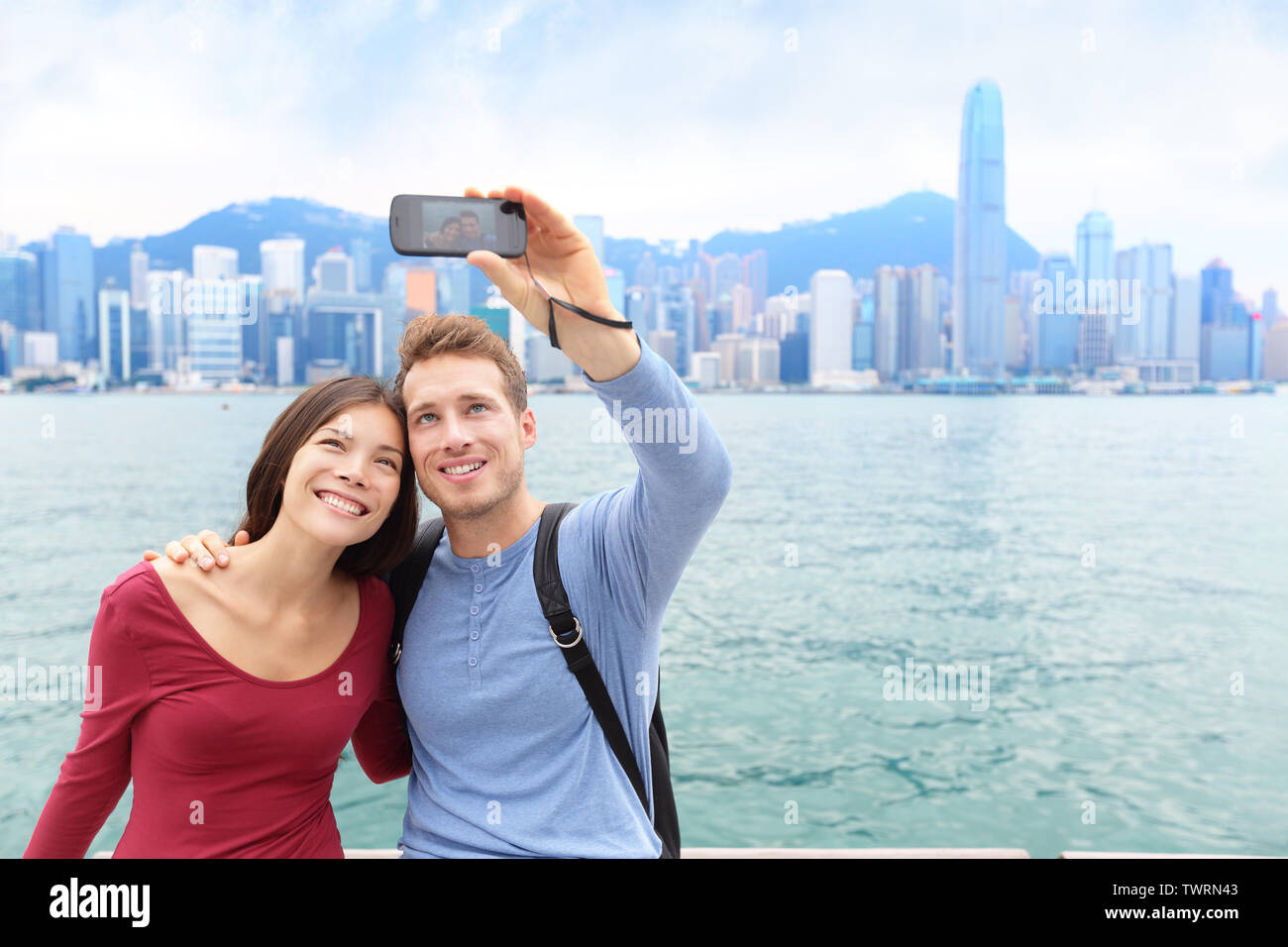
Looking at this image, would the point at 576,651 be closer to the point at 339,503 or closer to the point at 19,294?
the point at 339,503

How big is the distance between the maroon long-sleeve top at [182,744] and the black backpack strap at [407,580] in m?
0.20

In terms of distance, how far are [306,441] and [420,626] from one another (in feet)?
1.82

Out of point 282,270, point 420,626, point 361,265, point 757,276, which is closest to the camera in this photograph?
point 420,626

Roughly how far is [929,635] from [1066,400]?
12231cm

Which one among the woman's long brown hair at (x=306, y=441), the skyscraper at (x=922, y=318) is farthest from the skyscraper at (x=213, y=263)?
the woman's long brown hair at (x=306, y=441)

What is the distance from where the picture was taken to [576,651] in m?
2.21

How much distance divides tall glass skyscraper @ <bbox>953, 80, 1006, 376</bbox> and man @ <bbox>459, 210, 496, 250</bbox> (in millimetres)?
96062

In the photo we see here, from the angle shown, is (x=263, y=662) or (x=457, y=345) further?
(x=457, y=345)

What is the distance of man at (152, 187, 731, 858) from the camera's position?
210 centimetres

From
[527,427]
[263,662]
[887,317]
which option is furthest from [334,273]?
[263,662]

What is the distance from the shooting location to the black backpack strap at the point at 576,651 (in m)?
2.22

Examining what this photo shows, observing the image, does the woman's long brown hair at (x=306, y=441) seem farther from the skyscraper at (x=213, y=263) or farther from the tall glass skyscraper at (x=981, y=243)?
the skyscraper at (x=213, y=263)

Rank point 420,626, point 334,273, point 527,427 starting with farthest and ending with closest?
point 334,273
point 527,427
point 420,626

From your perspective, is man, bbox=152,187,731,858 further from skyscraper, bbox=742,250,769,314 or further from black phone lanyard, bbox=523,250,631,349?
skyscraper, bbox=742,250,769,314
